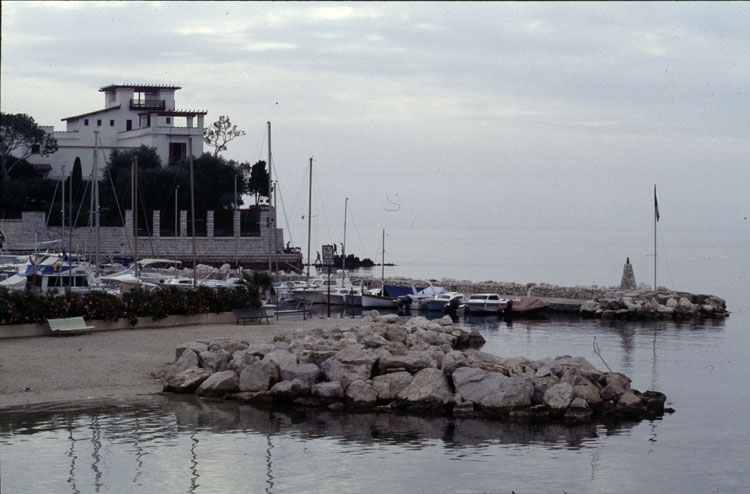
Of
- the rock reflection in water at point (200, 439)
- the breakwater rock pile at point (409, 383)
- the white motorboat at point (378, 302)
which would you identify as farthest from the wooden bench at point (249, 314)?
the white motorboat at point (378, 302)

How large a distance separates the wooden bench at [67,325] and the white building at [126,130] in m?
64.3

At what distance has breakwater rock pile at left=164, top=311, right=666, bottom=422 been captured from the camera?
19.4 metres

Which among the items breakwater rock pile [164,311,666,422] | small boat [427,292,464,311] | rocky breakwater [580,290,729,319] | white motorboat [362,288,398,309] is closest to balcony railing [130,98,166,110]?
white motorboat [362,288,398,309]

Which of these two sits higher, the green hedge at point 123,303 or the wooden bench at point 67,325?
the green hedge at point 123,303

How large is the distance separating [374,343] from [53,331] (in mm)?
9385

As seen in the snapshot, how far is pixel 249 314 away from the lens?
3102cm

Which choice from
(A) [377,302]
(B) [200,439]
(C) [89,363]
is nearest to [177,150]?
(A) [377,302]

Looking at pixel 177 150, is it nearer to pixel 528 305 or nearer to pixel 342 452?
pixel 528 305

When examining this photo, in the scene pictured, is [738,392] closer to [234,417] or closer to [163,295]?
[234,417]

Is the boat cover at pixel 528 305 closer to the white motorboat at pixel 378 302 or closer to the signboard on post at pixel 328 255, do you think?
the white motorboat at pixel 378 302

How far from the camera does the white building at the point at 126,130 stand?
91.1 metres

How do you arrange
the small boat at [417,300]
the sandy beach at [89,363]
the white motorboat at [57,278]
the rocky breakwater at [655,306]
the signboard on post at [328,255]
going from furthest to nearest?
the small boat at [417,300] → the rocky breakwater at [655,306] → the white motorboat at [57,278] → the signboard on post at [328,255] → the sandy beach at [89,363]

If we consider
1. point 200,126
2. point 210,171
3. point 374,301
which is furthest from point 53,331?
point 200,126

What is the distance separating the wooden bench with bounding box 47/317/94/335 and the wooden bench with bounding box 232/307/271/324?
19.2 feet
